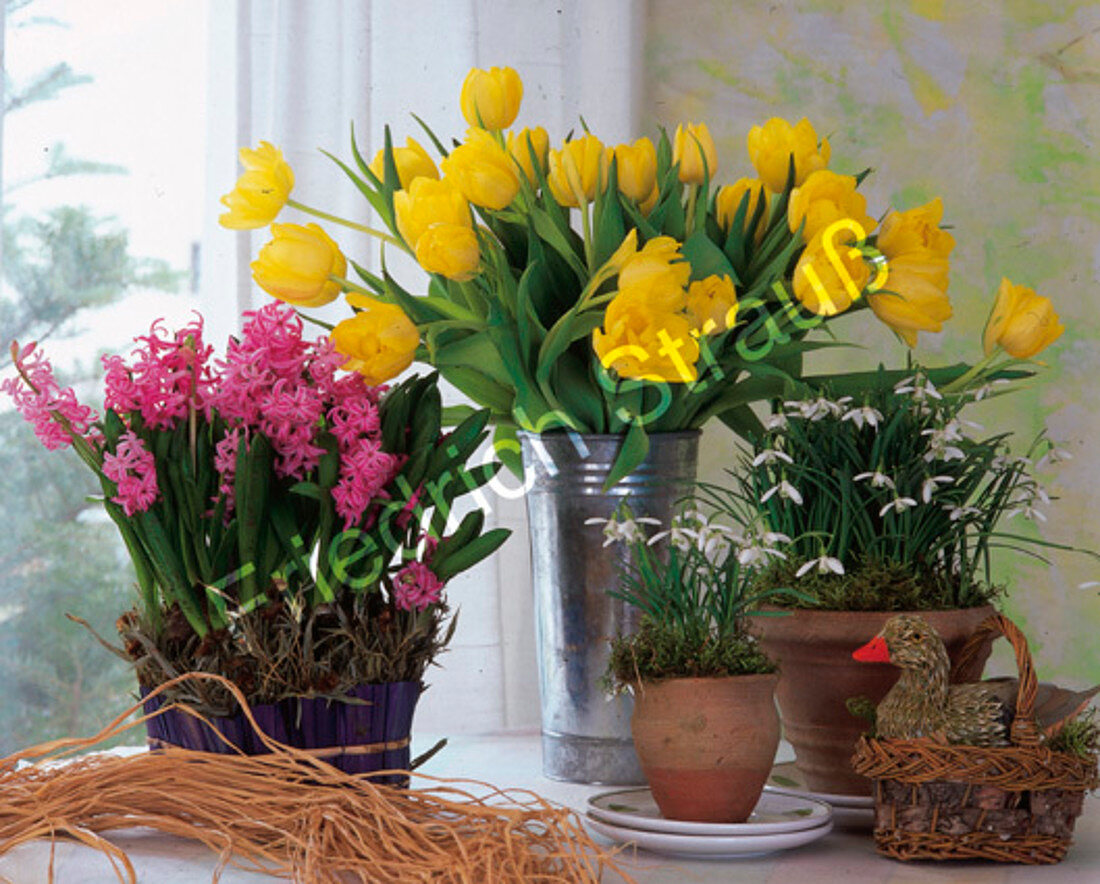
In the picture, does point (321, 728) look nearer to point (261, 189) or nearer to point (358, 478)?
point (358, 478)

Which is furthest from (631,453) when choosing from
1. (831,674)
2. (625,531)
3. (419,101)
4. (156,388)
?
(419,101)

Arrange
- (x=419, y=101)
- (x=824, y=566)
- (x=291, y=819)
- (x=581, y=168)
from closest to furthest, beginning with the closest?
1. (x=291, y=819)
2. (x=824, y=566)
3. (x=581, y=168)
4. (x=419, y=101)

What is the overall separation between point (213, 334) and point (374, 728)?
66 cm

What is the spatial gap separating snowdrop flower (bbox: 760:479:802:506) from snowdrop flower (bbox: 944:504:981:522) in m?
0.09

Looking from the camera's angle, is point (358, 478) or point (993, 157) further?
point (993, 157)

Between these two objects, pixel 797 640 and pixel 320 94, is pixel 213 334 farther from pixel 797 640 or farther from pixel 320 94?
pixel 797 640

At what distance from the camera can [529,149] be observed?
0.94 meters

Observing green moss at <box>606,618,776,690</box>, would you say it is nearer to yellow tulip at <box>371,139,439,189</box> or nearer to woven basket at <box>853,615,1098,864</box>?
woven basket at <box>853,615,1098,864</box>

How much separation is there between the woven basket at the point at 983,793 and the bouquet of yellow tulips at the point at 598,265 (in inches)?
10.1

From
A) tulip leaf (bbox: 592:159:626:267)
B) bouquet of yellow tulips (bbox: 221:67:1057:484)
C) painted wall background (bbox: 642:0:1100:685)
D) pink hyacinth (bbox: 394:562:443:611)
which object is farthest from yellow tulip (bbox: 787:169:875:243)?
painted wall background (bbox: 642:0:1100:685)

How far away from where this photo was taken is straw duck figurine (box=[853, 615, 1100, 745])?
2.31 ft

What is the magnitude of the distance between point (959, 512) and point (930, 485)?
31 millimetres

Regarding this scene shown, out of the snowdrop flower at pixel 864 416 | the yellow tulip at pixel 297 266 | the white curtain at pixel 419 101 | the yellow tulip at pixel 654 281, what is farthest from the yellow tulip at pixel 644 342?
the white curtain at pixel 419 101

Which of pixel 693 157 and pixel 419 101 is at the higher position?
pixel 419 101
